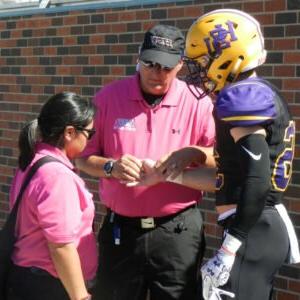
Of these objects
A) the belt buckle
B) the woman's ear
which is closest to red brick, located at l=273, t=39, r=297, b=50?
the belt buckle

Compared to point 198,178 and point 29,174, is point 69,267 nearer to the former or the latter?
point 29,174

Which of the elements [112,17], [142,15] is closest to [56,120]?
[142,15]

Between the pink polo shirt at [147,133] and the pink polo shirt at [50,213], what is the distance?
375mm

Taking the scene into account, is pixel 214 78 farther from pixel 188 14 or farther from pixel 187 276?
pixel 188 14

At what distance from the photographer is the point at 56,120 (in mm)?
3127

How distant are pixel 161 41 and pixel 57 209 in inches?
45.4

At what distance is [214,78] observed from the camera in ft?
10.0

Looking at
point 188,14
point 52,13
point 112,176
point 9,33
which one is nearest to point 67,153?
point 112,176

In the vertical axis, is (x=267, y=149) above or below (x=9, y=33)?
below

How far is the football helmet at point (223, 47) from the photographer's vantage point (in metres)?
2.99

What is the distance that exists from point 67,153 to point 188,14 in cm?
213

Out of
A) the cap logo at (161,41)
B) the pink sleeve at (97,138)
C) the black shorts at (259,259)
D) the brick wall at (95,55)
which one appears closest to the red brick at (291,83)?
the brick wall at (95,55)

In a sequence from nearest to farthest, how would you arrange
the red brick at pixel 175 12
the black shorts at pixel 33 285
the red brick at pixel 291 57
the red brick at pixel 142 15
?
the black shorts at pixel 33 285 → the red brick at pixel 291 57 → the red brick at pixel 175 12 → the red brick at pixel 142 15

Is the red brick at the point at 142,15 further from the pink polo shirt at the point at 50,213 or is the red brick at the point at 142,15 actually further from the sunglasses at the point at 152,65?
the pink polo shirt at the point at 50,213
